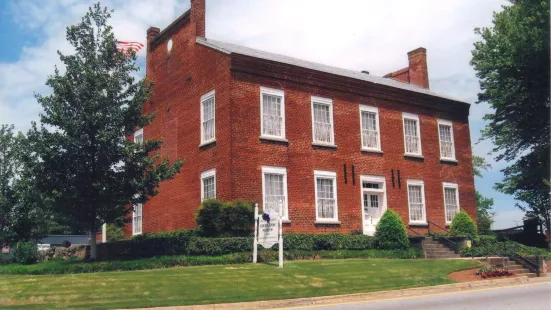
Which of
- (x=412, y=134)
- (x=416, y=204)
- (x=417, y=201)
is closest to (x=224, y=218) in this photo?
(x=416, y=204)

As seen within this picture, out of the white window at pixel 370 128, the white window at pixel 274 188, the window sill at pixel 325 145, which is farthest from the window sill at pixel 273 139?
the white window at pixel 370 128

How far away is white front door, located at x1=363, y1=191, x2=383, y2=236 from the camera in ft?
89.9

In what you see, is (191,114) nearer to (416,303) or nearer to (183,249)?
(183,249)

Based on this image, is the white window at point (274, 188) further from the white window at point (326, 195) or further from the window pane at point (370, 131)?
the window pane at point (370, 131)

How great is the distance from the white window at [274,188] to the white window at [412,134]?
8.31 metres

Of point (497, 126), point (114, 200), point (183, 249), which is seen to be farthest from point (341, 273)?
point (497, 126)

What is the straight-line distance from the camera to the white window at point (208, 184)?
24516 millimetres

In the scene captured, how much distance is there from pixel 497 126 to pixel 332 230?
15.2 meters

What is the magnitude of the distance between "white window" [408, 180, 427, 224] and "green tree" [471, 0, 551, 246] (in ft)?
20.2

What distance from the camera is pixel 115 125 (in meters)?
21.1

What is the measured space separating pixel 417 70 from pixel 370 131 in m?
10.9

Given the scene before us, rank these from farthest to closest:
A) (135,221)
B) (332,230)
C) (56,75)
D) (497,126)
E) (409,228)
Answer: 1. (497,126)
2. (135,221)
3. (409,228)
4. (332,230)
5. (56,75)

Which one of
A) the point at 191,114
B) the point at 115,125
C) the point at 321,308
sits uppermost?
the point at 191,114

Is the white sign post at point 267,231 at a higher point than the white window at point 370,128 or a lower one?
lower
